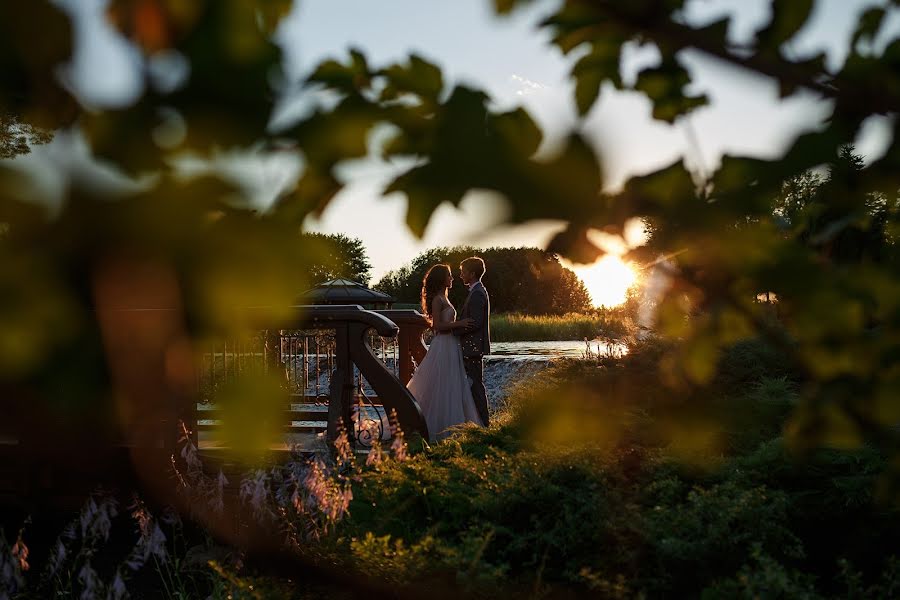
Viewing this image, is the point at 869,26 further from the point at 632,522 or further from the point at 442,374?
the point at 442,374

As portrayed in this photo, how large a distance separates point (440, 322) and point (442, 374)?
608 mm

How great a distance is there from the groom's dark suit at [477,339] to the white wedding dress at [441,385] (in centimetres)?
30

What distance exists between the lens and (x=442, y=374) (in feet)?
29.6

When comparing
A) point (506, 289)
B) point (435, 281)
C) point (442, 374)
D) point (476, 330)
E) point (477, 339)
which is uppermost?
point (506, 289)

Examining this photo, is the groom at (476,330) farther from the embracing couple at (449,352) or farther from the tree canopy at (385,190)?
the tree canopy at (385,190)

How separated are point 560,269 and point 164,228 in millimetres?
505

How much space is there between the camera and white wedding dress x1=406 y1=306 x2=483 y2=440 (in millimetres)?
9016

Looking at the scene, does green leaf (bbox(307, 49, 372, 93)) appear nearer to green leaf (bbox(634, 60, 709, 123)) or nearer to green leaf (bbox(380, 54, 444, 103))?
green leaf (bbox(380, 54, 444, 103))

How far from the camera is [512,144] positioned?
0.62 m

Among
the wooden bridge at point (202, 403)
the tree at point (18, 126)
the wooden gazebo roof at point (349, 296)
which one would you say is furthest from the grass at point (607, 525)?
the wooden gazebo roof at point (349, 296)

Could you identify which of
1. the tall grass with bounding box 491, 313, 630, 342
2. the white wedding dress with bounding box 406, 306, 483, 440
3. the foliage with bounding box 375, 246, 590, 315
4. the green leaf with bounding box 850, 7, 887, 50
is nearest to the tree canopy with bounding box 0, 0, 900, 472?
the green leaf with bounding box 850, 7, 887, 50

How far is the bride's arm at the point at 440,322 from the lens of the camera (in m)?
9.10

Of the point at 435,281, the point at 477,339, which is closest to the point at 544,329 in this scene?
the point at 477,339

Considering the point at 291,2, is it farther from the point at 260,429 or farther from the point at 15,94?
the point at 260,429
